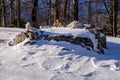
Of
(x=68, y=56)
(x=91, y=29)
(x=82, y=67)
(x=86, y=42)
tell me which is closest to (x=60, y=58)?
(x=68, y=56)

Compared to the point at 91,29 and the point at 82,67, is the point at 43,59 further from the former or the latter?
the point at 91,29

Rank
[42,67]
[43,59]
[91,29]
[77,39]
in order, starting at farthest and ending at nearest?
[91,29], [77,39], [43,59], [42,67]

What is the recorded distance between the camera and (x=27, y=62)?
7086 mm

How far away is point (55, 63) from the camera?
6.97 metres

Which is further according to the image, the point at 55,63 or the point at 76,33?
the point at 76,33

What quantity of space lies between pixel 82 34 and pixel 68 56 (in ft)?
3.67

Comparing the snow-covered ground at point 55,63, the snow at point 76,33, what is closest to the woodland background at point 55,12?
the snow at point 76,33

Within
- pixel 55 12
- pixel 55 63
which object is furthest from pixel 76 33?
pixel 55 12

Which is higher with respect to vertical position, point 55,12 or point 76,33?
point 55,12

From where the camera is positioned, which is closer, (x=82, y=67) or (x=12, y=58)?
(x=82, y=67)

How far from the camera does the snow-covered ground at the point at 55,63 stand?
6215 millimetres

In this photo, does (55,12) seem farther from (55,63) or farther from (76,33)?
(55,63)

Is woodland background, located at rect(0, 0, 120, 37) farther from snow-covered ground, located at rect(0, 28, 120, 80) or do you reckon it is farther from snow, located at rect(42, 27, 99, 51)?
snow-covered ground, located at rect(0, 28, 120, 80)

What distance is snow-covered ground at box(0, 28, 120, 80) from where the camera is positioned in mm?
6215
